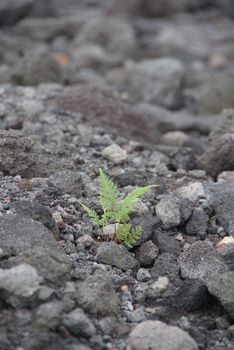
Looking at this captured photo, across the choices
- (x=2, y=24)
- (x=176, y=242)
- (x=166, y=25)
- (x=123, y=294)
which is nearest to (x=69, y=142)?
(x=176, y=242)

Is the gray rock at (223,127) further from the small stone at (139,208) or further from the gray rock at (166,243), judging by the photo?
the gray rock at (166,243)

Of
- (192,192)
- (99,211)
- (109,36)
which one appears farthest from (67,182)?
(109,36)

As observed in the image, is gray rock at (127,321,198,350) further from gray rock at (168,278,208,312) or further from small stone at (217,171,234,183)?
small stone at (217,171,234,183)

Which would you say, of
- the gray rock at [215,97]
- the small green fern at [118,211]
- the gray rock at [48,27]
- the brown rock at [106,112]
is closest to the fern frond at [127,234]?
the small green fern at [118,211]

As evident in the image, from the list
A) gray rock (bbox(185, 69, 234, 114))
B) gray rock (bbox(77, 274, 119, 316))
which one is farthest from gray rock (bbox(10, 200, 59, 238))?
gray rock (bbox(185, 69, 234, 114))

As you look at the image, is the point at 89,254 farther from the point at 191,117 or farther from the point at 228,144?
the point at 191,117

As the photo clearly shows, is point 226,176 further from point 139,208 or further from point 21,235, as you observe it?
point 21,235
